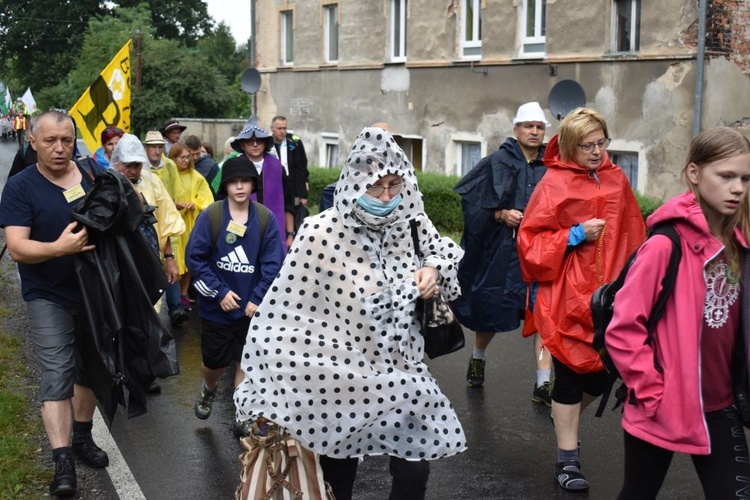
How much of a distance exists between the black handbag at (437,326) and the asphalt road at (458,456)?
5.01ft

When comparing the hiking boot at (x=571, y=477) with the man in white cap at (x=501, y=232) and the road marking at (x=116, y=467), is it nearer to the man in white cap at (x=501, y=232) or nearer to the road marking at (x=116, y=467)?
the man in white cap at (x=501, y=232)

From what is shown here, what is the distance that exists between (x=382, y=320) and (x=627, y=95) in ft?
46.7

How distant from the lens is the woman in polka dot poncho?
4.22 m

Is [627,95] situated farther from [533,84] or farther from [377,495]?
[377,495]

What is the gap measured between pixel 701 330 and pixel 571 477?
6.91ft

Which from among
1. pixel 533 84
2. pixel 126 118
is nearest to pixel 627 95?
pixel 533 84

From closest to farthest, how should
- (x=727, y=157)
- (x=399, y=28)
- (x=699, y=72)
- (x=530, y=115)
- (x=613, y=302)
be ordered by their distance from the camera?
1. (x=727, y=157)
2. (x=613, y=302)
3. (x=530, y=115)
4. (x=699, y=72)
5. (x=399, y=28)

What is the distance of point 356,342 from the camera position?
4301mm

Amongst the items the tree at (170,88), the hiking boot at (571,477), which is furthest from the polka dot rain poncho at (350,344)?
the tree at (170,88)

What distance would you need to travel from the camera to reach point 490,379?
8188mm

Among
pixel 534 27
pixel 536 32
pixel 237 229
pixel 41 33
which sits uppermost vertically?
pixel 41 33

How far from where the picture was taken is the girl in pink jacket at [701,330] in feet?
A: 12.5

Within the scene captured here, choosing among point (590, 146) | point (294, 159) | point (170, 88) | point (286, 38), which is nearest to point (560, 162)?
point (590, 146)

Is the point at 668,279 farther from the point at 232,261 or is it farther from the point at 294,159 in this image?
the point at 294,159
